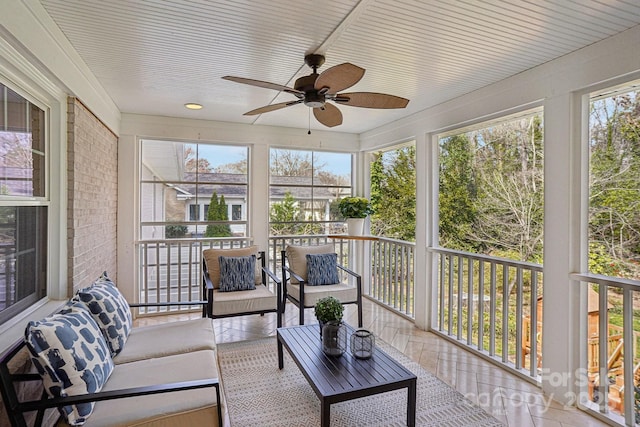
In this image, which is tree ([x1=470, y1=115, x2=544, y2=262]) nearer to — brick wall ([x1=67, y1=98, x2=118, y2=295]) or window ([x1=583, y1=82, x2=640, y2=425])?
window ([x1=583, y1=82, x2=640, y2=425])

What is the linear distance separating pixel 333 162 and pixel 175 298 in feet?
9.48

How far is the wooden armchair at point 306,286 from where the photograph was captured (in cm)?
368

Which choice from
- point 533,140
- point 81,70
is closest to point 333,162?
point 533,140

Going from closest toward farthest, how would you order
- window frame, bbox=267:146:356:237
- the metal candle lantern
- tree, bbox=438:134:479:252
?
the metal candle lantern
tree, bbox=438:134:479:252
window frame, bbox=267:146:356:237

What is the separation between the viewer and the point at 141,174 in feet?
14.2

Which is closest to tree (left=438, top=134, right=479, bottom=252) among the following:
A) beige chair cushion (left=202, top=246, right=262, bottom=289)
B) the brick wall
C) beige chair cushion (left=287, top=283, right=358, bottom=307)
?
beige chair cushion (left=287, top=283, right=358, bottom=307)

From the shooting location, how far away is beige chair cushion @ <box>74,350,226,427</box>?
5.00 ft

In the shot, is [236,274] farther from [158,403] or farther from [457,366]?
[457,366]

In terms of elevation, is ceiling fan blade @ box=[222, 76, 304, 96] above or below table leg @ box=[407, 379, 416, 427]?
above

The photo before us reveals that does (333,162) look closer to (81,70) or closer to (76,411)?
(81,70)

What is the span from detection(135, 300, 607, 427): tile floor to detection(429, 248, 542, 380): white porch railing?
0.17 m

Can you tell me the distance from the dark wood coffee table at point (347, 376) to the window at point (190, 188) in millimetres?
2585

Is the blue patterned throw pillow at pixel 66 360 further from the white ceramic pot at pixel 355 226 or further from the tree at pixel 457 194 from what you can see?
the white ceramic pot at pixel 355 226

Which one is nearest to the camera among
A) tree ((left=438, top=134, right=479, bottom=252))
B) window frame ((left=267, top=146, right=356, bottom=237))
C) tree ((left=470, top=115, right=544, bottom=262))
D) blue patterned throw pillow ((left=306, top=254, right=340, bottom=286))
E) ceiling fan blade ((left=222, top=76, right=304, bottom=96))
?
ceiling fan blade ((left=222, top=76, right=304, bottom=96))
